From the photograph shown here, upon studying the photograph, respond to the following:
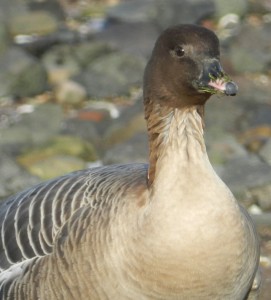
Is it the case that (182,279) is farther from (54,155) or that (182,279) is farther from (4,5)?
(4,5)

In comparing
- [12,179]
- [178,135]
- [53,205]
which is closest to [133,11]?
[12,179]

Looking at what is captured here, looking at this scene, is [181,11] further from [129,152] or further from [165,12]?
[129,152]

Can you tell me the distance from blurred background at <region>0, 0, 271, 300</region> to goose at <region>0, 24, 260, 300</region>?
1.64 m

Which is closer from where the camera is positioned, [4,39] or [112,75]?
[112,75]

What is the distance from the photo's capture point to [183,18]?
16.3 metres

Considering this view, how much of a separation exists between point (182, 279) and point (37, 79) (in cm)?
814

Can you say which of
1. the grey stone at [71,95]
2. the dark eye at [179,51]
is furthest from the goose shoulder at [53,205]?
the grey stone at [71,95]

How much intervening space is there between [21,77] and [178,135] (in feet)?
25.6

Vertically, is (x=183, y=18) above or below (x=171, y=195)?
below

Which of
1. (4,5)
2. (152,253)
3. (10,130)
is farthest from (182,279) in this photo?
(4,5)

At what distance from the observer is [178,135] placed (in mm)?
5973

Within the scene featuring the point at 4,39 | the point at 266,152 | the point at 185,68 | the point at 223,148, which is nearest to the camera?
the point at 185,68

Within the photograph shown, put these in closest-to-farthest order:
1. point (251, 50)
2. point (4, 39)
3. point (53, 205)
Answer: point (53, 205), point (251, 50), point (4, 39)

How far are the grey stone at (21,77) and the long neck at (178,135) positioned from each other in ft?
24.8
